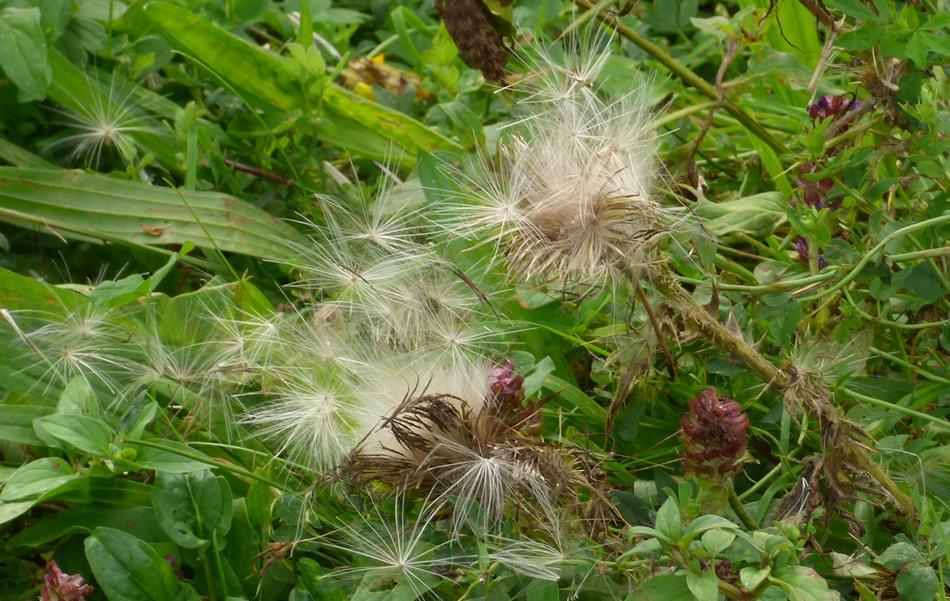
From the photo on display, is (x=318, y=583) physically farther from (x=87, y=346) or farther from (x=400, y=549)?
(x=87, y=346)

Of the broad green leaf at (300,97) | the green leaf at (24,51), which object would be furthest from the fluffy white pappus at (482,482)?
the green leaf at (24,51)

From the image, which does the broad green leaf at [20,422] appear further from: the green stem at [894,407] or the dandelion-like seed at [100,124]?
the green stem at [894,407]

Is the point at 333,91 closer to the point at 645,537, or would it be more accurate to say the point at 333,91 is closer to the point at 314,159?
the point at 314,159

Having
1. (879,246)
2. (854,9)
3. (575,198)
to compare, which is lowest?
(879,246)

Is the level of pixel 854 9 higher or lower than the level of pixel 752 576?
higher

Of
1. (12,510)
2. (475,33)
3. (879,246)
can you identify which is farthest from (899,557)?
(12,510)

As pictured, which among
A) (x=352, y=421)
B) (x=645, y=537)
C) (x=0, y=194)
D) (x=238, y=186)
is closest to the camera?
(x=645, y=537)

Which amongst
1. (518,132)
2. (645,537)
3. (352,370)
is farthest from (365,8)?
(645,537)

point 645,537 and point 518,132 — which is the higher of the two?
point 518,132
